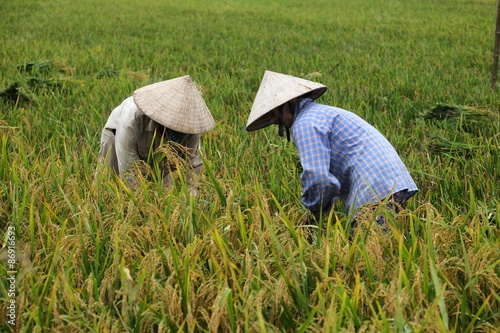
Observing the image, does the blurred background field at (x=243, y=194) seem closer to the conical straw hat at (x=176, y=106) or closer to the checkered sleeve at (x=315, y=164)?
the checkered sleeve at (x=315, y=164)

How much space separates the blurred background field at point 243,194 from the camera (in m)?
1.40

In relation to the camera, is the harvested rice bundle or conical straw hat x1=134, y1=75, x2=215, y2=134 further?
the harvested rice bundle

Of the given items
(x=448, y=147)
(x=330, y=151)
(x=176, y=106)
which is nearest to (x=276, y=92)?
(x=330, y=151)

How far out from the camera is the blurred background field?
4.60 feet

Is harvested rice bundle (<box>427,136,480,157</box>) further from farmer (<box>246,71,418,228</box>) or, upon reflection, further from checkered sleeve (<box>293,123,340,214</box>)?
checkered sleeve (<box>293,123,340,214</box>)

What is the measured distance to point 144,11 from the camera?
Answer: 12.6 metres

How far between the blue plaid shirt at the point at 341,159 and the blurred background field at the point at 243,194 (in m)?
0.14

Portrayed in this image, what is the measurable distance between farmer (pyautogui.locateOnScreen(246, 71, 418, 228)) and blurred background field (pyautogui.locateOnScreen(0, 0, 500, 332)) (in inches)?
5.9

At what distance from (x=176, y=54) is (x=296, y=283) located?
618 centimetres

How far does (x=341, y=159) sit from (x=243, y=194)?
461 mm

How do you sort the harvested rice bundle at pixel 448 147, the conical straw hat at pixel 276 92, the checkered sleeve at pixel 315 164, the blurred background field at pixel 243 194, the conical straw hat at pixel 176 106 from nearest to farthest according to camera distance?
the blurred background field at pixel 243 194 < the checkered sleeve at pixel 315 164 < the conical straw hat at pixel 276 92 < the conical straw hat at pixel 176 106 < the harvested rice bundle at pixel 448 147

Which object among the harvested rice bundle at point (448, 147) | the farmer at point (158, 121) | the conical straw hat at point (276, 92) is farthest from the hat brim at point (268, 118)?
the harvested rice bundle at point (448, 147)

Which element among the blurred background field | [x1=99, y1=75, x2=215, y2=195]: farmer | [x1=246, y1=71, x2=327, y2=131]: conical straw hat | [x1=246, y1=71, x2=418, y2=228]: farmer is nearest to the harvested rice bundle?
the blurred background field

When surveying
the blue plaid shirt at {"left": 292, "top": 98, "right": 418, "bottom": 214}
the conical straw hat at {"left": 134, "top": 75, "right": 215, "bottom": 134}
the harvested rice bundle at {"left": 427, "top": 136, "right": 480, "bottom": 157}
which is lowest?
the harvested rice bundle at {"left": 427, "top": 136, "right": 480, "bottom": 157}
